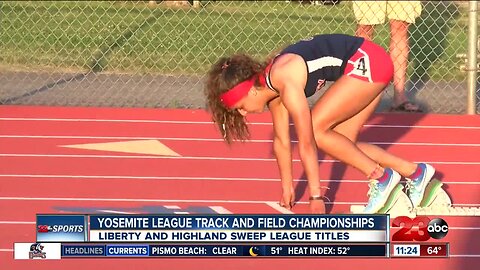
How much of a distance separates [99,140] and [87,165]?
2.78 ft

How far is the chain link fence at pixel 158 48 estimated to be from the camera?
12672 mm

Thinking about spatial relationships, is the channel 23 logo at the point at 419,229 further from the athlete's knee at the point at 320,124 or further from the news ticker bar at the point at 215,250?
the athlete's knee at the point at 320,124

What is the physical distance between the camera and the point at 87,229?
732cm

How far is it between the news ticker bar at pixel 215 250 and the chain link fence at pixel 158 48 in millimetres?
4813

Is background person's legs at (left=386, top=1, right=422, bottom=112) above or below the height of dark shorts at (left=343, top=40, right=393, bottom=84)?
above

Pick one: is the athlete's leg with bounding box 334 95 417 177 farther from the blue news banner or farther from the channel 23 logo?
the blue news banner

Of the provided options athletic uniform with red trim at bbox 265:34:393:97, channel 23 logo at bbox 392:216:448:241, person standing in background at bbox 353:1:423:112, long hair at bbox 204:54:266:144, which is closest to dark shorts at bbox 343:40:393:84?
athletic uniform with red trim at bbox 265:34:393:97

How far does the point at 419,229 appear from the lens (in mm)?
7957

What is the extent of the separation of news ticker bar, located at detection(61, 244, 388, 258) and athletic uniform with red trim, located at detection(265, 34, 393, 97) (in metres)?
1.21

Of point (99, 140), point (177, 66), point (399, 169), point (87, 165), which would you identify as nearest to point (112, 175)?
point (87, 165)

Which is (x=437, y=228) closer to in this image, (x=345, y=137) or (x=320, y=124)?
(x=345, y=137)

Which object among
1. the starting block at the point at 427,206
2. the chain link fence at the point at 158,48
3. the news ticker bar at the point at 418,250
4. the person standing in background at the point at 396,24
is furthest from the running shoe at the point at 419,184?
the chain link fence at the point at 158,48

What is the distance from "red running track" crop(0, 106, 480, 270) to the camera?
798cm

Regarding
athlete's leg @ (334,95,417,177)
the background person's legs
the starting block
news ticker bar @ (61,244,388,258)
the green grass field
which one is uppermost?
the green grass field
